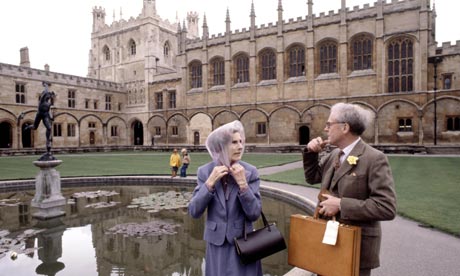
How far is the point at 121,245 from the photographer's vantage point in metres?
5.75

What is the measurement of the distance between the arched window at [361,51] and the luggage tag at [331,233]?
2744cm

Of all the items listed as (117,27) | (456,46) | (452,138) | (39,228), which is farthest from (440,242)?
(117,27)

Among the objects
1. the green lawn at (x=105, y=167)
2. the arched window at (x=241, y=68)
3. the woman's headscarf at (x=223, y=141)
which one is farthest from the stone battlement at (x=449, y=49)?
the woman's headscarf at (x=223, y=141)

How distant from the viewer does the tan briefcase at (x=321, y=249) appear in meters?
2.10

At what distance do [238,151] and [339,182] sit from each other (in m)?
0.77

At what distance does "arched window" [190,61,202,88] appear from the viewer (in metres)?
35.5

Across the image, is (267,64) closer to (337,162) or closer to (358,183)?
(337,162)

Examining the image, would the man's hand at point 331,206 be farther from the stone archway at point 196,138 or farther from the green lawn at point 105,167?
the stone archway at point 196,138

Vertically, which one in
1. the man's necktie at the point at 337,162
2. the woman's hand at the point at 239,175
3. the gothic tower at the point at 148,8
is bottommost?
the woman's hand at the point at 239,175

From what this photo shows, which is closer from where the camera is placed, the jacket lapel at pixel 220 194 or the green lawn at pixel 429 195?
the jacket lapel at pixel 220 194

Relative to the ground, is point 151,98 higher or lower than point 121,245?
higher

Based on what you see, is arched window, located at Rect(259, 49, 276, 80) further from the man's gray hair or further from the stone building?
the man's gray hair

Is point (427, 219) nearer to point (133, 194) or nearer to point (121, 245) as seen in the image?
point (121, 245)

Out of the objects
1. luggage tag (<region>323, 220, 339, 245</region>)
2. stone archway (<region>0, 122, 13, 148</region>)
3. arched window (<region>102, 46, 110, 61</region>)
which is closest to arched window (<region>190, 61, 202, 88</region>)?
arched window (<region>102, 46, 110, 61</region>)
